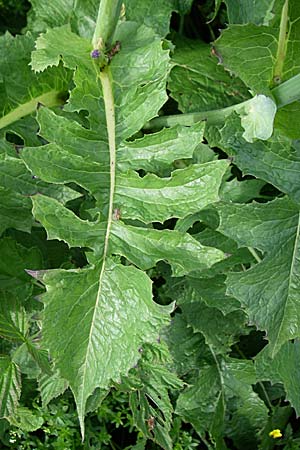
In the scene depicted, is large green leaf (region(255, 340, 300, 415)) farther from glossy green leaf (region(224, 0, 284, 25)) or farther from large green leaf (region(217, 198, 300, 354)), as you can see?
glossy green leaf (region(224, 0, 284, 25))

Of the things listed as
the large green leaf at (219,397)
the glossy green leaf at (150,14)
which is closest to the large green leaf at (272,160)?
the glossy green leaf at (150,14)

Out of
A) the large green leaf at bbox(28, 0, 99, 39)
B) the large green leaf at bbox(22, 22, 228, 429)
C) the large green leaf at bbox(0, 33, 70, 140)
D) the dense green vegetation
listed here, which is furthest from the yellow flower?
the large green leaf at bbox(28, 0, 99, 39)

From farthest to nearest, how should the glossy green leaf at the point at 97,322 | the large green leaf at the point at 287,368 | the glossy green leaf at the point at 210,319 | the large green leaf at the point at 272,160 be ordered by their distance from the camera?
the glossy green leaf at the point at 210,319, the large green leaf at the point at 287,368, the large green leaf at the point at 272,160, the glossy green leaf at the point at 97,322

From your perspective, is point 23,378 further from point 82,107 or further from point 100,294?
point 82,107

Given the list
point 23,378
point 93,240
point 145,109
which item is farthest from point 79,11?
point 23,378

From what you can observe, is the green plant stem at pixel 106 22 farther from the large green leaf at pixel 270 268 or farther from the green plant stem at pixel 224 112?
the large green leaf at pixel 270 268

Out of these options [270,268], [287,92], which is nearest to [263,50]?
[287,92]
